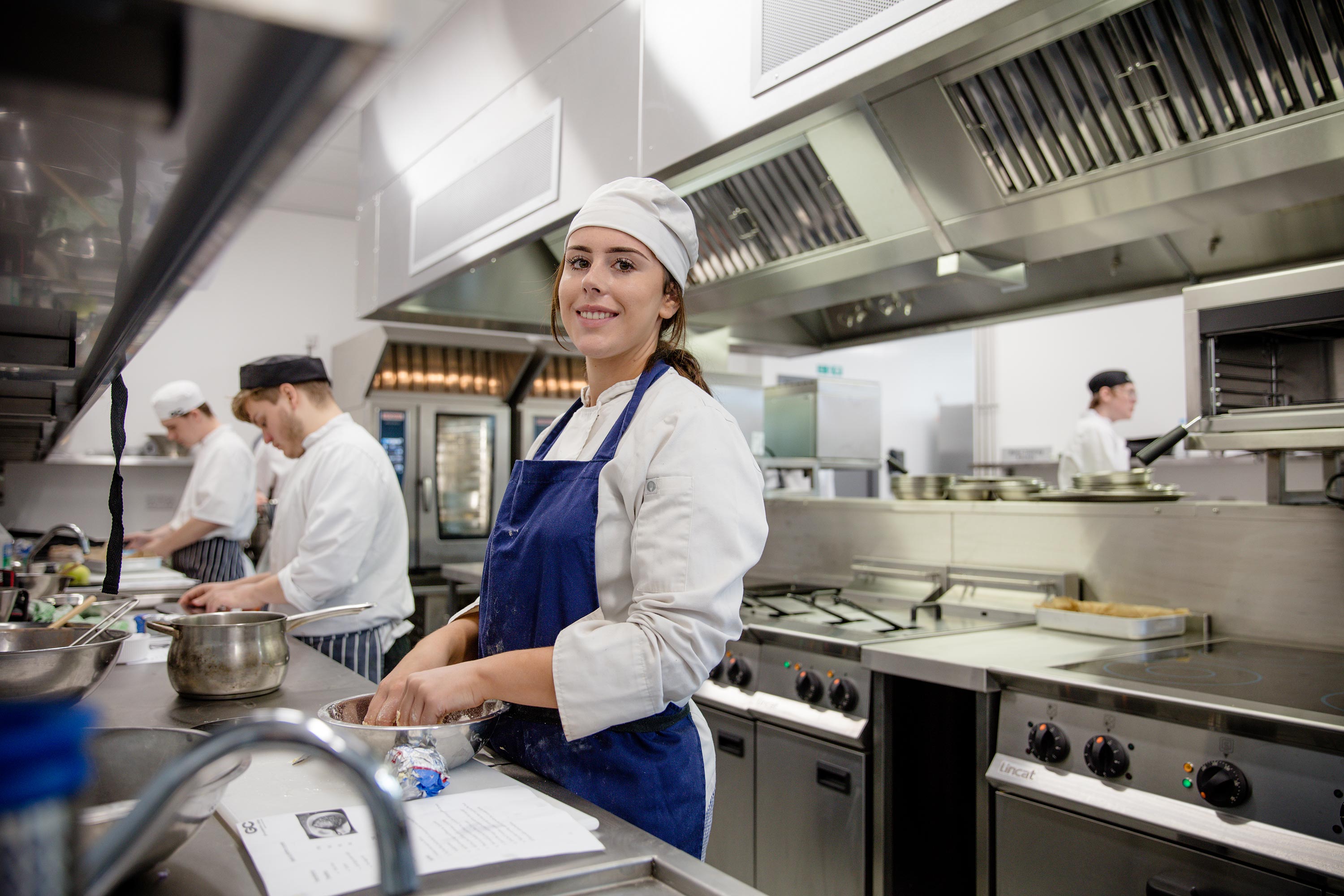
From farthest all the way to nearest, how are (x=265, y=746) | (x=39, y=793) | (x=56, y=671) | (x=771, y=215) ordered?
(x=771, y=215) < (x=56, y=671) < (x=265, y=746) < (x=39, y=793)

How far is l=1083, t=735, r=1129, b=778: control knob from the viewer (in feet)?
5.68

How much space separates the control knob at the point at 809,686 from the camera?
7.72ft

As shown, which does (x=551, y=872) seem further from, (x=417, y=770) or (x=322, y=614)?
(x=322, y=614)

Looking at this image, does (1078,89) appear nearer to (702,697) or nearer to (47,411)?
(702,697)

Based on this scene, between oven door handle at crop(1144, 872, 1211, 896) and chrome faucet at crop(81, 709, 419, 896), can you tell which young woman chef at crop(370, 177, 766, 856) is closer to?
chrome faucet at crop(81, 709, 419, 896)

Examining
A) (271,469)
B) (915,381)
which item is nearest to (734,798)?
(271,469)

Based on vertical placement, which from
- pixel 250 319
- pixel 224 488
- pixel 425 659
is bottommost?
pixel 425 659

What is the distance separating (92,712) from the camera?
410 millimetres

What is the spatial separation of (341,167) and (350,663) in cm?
476

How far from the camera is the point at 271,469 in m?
6.04

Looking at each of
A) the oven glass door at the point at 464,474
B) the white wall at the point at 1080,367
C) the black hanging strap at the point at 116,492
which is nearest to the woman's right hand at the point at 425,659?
the black hanging strap at the point at 116,492

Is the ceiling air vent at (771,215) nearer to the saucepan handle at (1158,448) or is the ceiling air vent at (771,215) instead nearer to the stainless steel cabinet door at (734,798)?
the saucepan handle at (1158,448)

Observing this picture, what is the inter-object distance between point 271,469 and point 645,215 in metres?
5.35

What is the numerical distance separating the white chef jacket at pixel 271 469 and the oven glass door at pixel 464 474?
1195 millimetres
